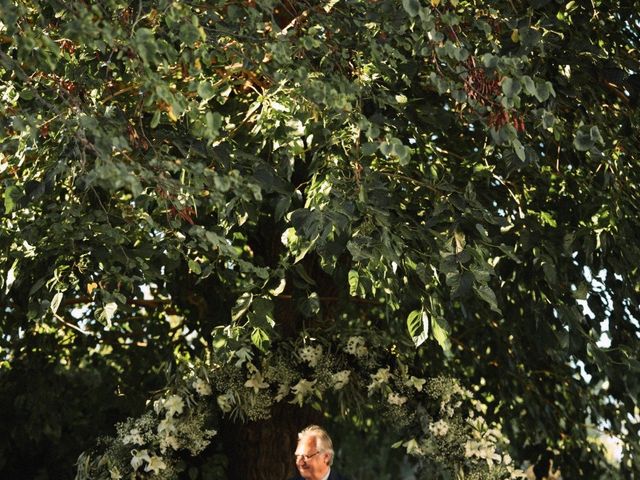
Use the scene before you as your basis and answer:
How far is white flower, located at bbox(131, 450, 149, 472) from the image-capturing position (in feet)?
23.0

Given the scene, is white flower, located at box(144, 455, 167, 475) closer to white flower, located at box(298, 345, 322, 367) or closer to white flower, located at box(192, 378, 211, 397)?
white flower, located at box(192, 378, 211, 397)

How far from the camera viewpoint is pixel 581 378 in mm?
9203

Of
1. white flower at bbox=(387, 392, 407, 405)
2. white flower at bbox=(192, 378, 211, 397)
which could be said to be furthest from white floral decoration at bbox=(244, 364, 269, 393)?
white flower at bbox=(387, 392, 407, 405)

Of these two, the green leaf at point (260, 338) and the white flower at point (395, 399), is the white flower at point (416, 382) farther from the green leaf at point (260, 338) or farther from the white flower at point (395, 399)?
the green leaf at point (260, 338)

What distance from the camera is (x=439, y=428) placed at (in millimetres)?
7148

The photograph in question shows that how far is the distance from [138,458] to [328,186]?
252 cm

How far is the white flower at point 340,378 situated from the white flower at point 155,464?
1.26 meters

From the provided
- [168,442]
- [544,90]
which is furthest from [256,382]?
[544,90]

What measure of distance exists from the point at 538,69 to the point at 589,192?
99cm

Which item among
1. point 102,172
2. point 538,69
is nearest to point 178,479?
point 538,69

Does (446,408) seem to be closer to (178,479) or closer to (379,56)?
(178,479)

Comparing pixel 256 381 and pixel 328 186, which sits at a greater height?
pixel 328 186

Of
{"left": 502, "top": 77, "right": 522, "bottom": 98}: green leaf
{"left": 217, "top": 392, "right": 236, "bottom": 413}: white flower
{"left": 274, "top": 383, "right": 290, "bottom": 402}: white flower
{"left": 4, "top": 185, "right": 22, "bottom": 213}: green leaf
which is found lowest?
{"left": 274, "top": 383, "right": 290, "bottom": 402}: white flower

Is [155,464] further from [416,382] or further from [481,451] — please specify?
[481,451]
